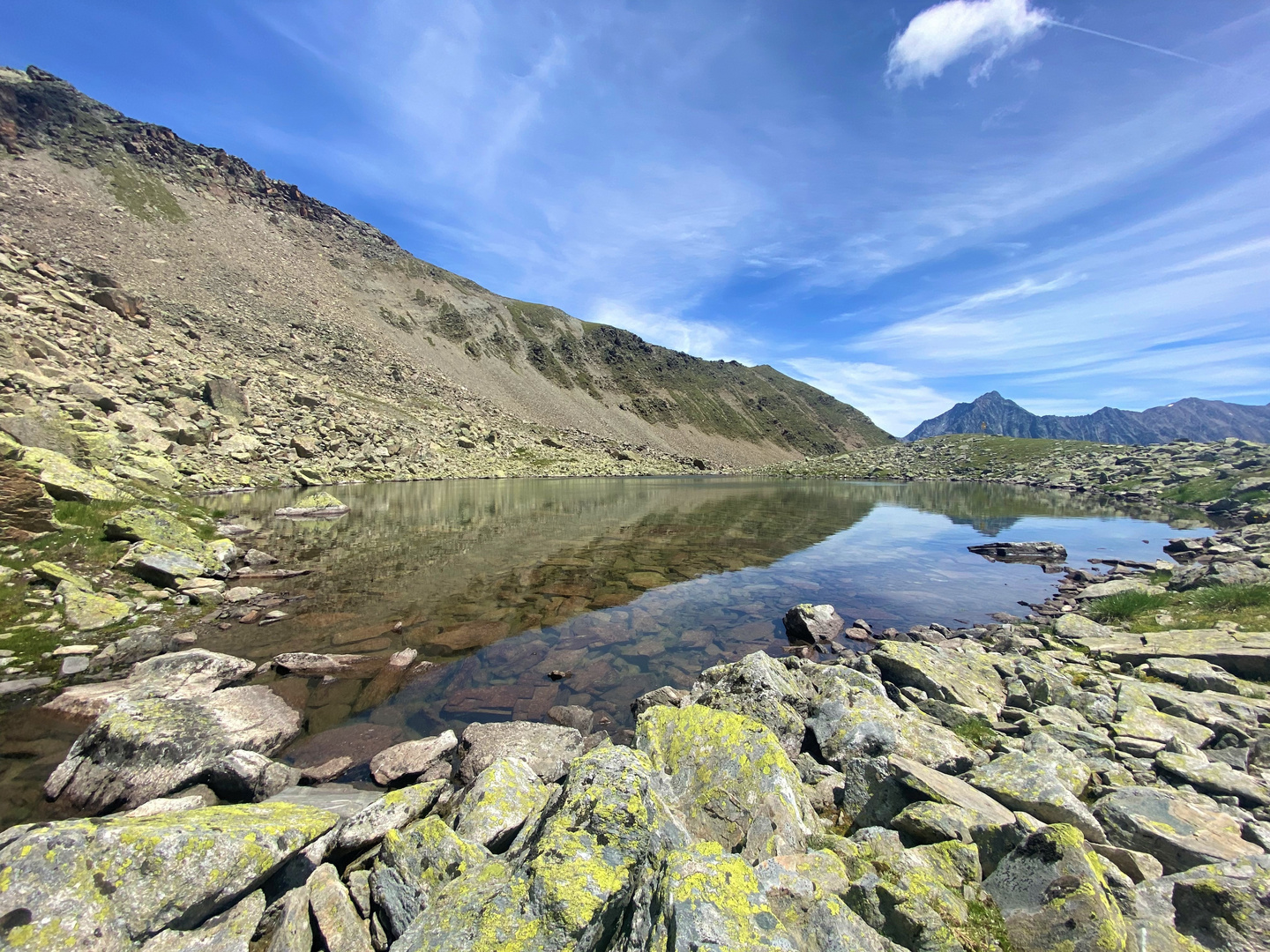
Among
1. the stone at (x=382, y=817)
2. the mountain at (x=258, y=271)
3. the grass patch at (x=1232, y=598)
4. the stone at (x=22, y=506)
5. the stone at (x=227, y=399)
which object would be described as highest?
the mountain at (x=258, y=271)

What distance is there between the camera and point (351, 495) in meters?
A: 48.8

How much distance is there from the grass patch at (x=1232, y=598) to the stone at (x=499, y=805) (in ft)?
62.5

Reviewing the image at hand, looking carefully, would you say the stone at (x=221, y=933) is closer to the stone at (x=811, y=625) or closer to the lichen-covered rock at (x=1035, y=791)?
the lichen-covered rock at (x=1035, y=791)

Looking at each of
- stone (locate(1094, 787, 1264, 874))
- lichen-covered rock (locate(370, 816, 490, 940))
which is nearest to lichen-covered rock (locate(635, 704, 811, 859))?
lichen-covered rock (locate(370, 816, 490, 940))

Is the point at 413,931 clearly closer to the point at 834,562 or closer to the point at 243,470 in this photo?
the point at 834,562

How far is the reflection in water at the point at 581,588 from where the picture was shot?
11.7 m

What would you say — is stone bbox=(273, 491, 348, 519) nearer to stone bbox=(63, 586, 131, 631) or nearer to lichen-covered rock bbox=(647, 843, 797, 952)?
stone bbox=(63, 586, 131, 631)

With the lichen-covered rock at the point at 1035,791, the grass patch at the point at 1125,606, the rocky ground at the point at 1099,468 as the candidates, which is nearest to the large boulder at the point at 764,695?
the lichen-covered rock at the point at 1035,791

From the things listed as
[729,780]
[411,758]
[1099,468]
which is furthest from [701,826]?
[1099,468]

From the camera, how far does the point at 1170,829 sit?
4.69 meters

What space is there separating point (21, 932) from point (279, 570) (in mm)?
18300

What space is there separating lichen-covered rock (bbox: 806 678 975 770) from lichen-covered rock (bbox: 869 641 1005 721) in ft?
4.89

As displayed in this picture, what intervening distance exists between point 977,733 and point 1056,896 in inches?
208

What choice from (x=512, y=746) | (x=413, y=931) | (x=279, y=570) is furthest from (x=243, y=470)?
(x=413, y=931)
